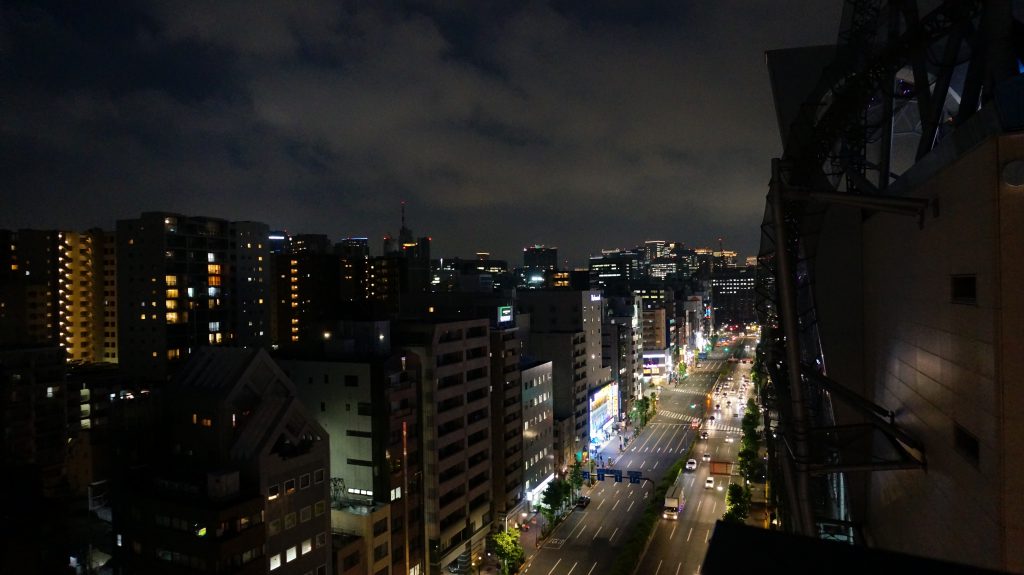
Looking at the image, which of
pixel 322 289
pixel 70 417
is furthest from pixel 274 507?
pixel 322 289

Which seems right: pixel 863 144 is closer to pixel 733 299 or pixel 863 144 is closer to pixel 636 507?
pixel 636 507

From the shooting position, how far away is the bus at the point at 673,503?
40969 millimetres

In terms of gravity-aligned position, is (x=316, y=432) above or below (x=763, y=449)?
above

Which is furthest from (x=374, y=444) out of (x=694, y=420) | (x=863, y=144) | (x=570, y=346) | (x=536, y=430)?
(x=694, y=420)

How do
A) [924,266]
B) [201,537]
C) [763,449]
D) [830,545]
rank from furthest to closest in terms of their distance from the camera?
Result: [763,449] → [201,537] → [924,266] → [830,545]

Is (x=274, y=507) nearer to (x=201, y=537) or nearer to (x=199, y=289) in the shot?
(x=201, y=537)

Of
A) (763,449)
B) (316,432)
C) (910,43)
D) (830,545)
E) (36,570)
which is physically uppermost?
(910,43)

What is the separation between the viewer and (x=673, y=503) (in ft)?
135

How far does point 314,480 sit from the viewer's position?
80.0ft

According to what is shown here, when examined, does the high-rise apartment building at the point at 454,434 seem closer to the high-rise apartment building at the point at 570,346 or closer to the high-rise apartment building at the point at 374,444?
the high-rise apartment building at the point at 374,444

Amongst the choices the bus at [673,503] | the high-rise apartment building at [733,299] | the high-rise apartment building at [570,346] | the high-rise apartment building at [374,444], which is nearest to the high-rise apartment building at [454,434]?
the high-rise apartment building at [374,444]

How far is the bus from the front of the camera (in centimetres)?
4097

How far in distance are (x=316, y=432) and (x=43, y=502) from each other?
20.0 meters

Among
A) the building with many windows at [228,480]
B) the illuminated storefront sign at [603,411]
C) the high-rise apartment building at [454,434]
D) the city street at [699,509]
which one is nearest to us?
the building with many windows at [228,480]
